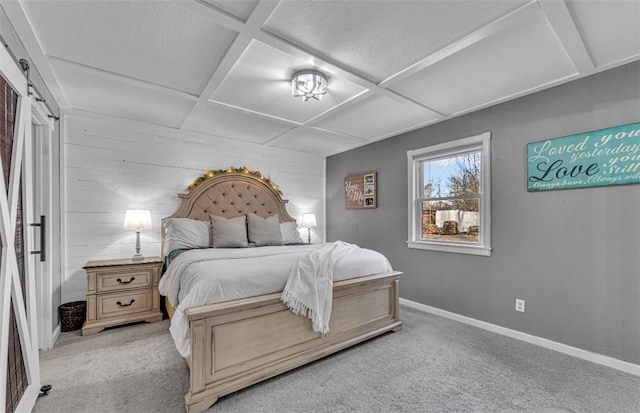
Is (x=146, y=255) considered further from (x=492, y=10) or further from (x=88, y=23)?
(x=492, y=10)

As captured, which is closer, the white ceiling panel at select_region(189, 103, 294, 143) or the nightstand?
the nightstand

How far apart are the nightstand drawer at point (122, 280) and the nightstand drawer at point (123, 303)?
0.22ft

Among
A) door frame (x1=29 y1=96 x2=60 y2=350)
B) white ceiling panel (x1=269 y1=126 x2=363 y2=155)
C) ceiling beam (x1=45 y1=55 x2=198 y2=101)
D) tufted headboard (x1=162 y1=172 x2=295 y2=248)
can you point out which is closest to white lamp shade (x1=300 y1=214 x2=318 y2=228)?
tufted headboard (x1=162 y1=172 x2=295 y2=248)

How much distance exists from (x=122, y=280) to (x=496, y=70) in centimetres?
411

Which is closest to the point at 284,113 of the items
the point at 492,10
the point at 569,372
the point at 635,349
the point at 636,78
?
the point at 492,10

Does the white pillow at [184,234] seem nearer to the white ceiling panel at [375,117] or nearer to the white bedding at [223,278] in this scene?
the white bedding at [223,278]

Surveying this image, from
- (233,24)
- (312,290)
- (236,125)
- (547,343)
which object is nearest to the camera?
(233,24)

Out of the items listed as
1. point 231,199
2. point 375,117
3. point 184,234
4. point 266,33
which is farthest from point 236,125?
point 266,33

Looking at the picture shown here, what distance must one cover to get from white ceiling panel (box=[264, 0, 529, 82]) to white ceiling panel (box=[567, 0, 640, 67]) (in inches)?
17.5

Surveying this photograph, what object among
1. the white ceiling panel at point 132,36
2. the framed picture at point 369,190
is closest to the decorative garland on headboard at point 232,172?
the framed picture at point 369,190

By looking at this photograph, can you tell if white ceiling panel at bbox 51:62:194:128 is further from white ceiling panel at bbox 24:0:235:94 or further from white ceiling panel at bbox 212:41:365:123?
white ceiling panel at bbox 212:41:365:123

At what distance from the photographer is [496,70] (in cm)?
228

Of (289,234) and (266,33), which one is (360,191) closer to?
(289,234)

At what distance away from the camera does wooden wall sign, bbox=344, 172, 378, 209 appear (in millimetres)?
4379
